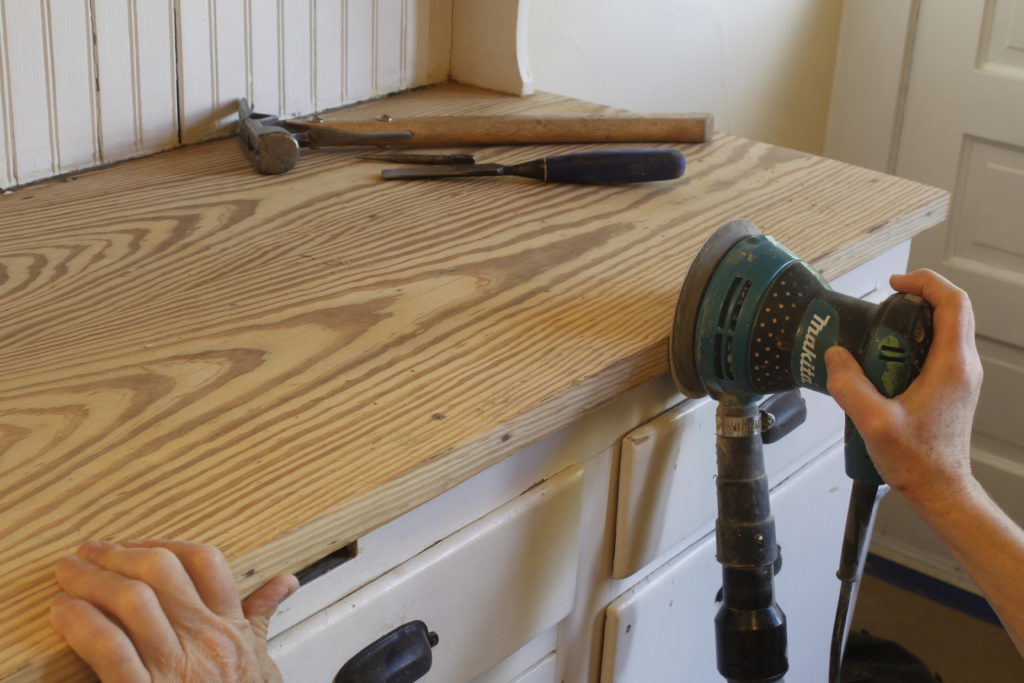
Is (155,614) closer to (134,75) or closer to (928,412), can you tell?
(928,412)

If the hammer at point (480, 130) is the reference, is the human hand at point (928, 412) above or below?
below

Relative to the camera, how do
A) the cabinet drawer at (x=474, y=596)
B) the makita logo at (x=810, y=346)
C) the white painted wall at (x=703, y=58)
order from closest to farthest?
the cabinet drawer at (x=474, y=596) → the makita logo at (x=810, y=346) → the white painted wall at (x=703, y=58)

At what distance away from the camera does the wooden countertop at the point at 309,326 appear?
1.81ft

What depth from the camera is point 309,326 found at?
73 centimetres

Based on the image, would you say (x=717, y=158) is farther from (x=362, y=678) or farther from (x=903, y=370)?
(x=362, y=678)

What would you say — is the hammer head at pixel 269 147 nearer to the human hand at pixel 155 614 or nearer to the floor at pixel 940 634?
the human hand at pixel 155 614

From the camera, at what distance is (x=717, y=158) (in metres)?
1.10

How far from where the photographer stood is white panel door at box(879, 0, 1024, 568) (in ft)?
5.72

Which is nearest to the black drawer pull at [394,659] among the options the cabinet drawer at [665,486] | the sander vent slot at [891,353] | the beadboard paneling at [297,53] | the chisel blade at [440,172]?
the cabinet drawer at [665,486]

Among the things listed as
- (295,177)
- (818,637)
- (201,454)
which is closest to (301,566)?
(201,454)

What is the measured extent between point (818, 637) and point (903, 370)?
59 cm

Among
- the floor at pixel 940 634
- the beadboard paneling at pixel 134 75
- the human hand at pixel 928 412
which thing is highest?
the beadboard paneling at pixel 134 75

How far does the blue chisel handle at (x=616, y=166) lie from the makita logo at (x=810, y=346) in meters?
0.33

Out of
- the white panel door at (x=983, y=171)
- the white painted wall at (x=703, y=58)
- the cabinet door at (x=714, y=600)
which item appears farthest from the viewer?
the white panel door at (x=983, y=171)
